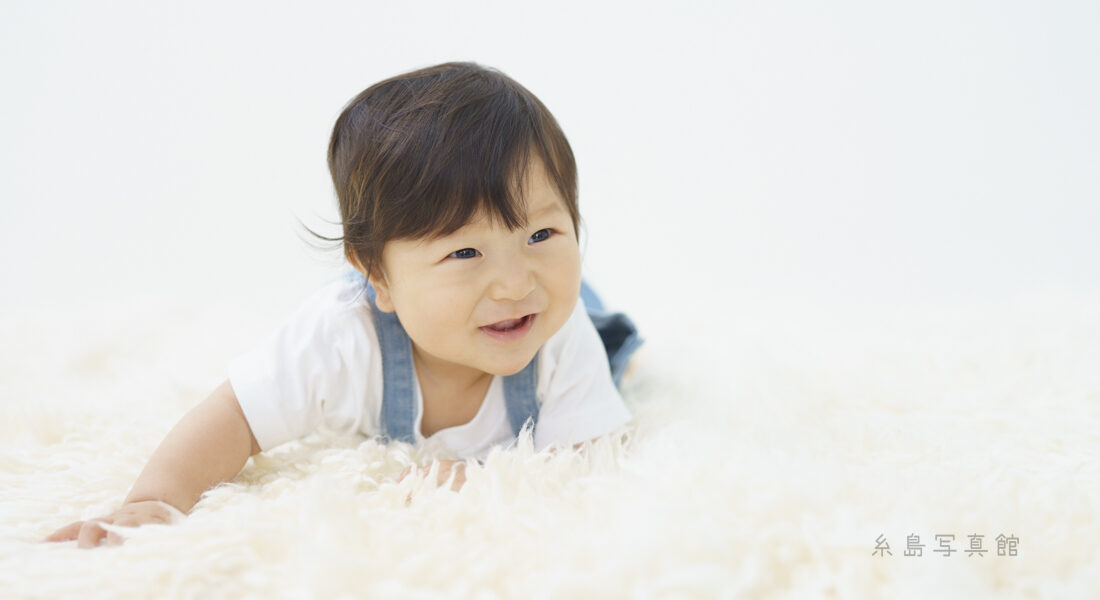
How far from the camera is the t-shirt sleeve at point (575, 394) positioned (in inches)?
41.1

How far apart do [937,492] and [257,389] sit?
71 cm

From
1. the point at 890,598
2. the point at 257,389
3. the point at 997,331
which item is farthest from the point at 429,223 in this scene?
the point at 997,331

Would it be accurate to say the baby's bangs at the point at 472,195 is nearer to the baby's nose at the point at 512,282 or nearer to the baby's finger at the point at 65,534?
the baby's nose at the point at 512,282

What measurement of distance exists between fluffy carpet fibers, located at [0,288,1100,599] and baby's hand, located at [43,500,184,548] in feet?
0.08

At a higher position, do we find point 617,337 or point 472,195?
point 472,195

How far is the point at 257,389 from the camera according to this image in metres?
0.96

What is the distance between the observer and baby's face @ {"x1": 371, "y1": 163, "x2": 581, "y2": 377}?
886 millimetres

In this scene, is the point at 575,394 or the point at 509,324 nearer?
the point at 509,324

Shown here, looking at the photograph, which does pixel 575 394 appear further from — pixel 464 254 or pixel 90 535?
pixel 90 535

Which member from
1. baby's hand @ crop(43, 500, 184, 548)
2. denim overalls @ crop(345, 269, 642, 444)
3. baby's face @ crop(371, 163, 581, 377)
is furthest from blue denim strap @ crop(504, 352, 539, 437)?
baby's hand @ crop(43, 500, 184, 548)

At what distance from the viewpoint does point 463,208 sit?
87cm

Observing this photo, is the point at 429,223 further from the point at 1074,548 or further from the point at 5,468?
the point at 1074,548

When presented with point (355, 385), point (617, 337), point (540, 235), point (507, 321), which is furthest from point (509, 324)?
point (617, 337)

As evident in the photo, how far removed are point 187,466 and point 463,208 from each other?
385mm
